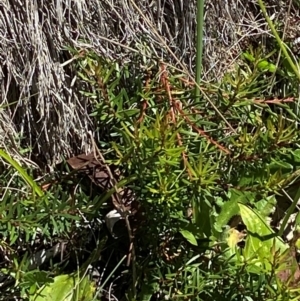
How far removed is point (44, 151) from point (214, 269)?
59 cm

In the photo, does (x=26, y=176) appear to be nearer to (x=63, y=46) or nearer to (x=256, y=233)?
(x=63, y=46)

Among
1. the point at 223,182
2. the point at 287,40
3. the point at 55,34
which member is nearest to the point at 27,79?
the point at 55,34

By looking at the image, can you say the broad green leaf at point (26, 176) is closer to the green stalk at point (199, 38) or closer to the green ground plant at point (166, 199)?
the green ground plant at point (166, 199)

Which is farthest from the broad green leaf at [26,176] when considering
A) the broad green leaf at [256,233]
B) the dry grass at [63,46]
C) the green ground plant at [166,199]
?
the broad green leaf at [256,233]

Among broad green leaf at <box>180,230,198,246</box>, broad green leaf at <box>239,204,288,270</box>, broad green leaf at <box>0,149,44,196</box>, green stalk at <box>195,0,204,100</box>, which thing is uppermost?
green stalk at <box>195,0,204,100</box>

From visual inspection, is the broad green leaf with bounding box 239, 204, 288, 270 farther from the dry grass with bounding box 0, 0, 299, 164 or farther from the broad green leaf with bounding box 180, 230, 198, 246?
the dry grass with bounding box 0, 0, 299, 164

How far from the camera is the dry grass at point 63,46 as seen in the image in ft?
5.88

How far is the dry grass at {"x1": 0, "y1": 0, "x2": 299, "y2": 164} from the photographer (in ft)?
5.88

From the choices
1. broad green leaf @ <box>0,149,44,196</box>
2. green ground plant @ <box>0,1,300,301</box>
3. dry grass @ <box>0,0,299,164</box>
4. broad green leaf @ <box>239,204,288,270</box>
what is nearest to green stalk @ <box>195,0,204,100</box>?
green ground plant @ <box>0,1,300,301</box>

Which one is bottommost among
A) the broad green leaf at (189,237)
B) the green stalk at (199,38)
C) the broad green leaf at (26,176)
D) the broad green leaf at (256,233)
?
the broad green leaf at (256,233)

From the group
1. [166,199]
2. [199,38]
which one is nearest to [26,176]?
[166,199]

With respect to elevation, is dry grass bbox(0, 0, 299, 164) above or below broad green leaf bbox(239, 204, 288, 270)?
above

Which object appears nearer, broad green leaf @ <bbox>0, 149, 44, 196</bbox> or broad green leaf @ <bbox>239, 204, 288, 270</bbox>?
broad green leaf @ <bbox>0, 149, 44, 196</bbox>

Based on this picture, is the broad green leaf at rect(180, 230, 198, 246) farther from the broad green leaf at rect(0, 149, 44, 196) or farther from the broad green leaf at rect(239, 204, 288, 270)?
the broad green leaf at rect(0, 149, 44, 196)
